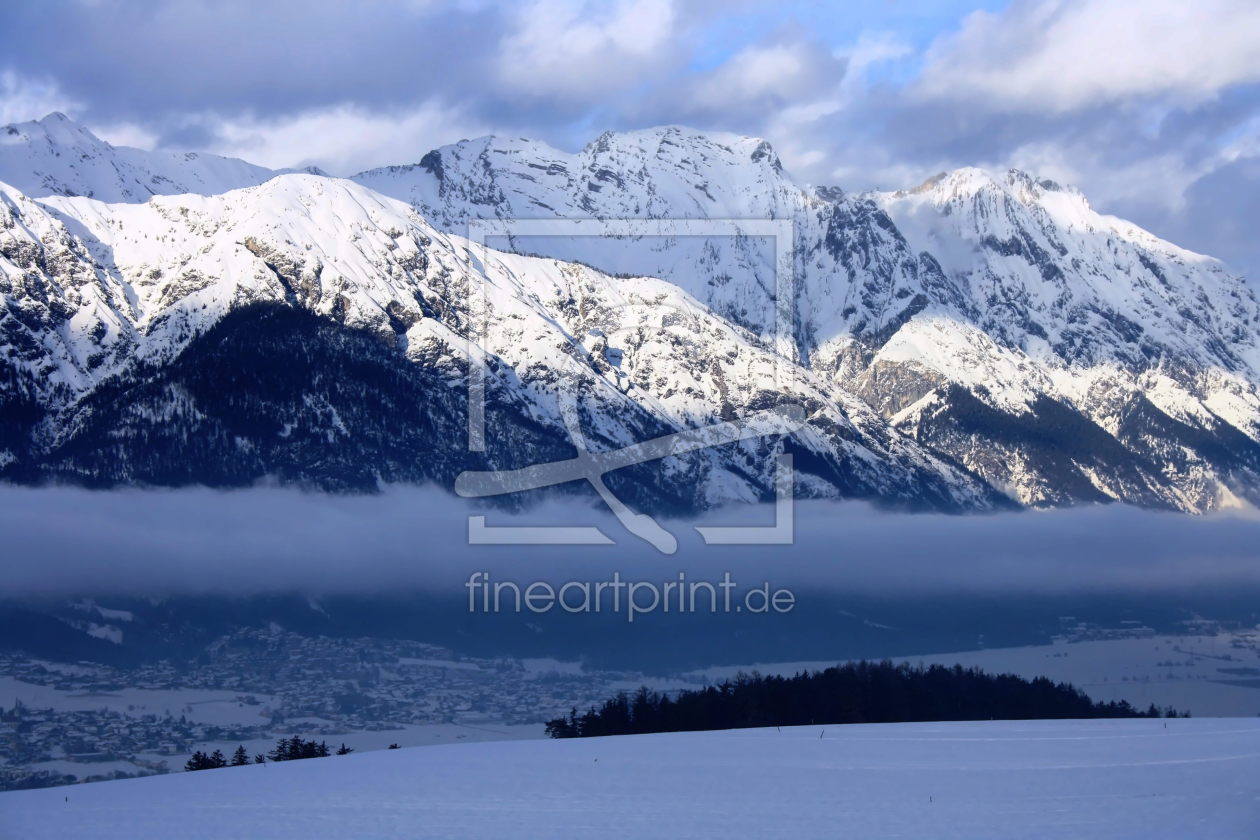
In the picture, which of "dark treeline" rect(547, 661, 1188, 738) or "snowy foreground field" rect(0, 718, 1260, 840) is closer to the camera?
"snowy foreground field" rect(0, 718, 1260, 840)

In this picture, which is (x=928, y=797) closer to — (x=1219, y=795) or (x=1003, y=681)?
(x=1219, y=795)

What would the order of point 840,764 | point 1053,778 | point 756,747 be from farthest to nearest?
1. point 756,747
2. point 840,764
3. point 1053,778

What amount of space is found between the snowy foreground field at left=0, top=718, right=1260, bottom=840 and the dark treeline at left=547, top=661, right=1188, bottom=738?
45002 mm

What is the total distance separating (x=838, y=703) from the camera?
380 feet

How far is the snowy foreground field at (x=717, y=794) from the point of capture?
37.5 m

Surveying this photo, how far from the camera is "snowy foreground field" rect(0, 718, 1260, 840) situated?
3753 cm

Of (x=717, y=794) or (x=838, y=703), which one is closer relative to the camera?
(x=717, y=794)

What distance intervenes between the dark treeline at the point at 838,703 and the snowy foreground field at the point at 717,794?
148 ft

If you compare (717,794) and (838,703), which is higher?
(838,703)

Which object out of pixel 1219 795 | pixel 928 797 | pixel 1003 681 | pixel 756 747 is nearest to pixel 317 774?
pixel 756 747

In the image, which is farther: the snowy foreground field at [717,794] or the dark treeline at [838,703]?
the dark treeline at [838,703]

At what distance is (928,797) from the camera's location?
134 feet

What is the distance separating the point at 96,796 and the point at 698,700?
70.9 m

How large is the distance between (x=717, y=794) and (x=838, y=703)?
75673 mm
